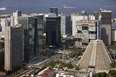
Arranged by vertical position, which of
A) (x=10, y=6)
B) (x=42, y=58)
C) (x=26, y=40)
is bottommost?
(x=42, y=58)

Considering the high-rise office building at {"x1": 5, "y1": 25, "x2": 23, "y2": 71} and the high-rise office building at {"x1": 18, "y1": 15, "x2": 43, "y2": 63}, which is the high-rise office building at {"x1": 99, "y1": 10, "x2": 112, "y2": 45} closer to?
the high-rise office building at {"x1": 18, "y1": 15, "x2": 43, "y2": 63}

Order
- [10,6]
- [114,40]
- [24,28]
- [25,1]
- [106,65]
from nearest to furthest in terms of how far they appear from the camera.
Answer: [106,65]
[24,28]
[114,40]
[10,6]
[25,1]

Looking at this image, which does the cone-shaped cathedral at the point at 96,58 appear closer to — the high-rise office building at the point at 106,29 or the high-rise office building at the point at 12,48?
the high-rise office building at the point at 12,48

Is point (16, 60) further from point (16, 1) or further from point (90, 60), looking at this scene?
point (16, 1)

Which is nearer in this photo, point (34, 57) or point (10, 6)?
point (34, 57)

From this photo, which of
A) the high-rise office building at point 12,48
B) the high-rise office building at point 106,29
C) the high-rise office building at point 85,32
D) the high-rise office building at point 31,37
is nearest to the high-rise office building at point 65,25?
the high-rise office building at point 106,29

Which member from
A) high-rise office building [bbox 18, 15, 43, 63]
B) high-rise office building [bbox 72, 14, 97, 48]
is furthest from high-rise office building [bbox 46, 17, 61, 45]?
high-rise office building [bbox 18, 15, 43, 63]

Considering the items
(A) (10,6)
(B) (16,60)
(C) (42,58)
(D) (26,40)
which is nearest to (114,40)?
(C) (42,58)

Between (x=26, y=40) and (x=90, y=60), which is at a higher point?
(x=26, y=40)
